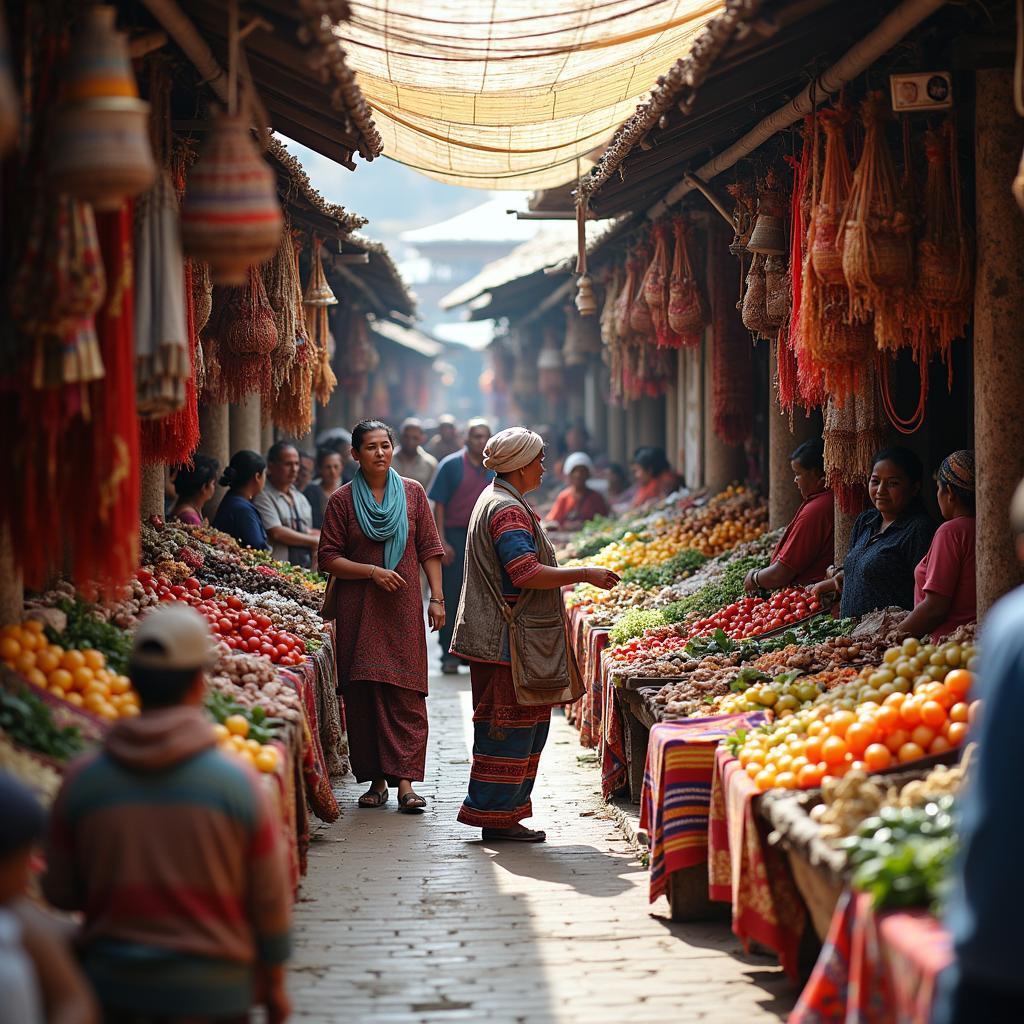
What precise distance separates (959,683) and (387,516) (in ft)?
11.0

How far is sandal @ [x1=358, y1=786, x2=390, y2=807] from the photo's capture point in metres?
7.69

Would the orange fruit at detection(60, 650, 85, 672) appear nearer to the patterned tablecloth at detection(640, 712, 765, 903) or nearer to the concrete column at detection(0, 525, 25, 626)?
the concrete column at detection(0, 525, 25, 626)

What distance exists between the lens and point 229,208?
4148 mm

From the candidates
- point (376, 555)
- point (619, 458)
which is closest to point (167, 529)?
point (376, 555)

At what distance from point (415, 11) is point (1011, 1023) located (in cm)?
505

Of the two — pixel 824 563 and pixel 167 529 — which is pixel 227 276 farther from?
pixel 824 563

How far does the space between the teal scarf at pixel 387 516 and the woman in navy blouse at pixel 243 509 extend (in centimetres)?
240

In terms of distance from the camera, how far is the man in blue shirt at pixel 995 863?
2830 mm

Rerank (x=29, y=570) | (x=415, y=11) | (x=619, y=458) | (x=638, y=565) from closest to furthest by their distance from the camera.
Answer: (x=29, y=570) → (x=415, y=11) → (x=638, y=565) → (x=619, y=458)

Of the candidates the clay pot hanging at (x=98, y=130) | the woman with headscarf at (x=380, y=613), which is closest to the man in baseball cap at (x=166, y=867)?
the clay pot hanging at (x=98, y=130)

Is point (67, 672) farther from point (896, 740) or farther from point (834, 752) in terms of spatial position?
point (896, 740)

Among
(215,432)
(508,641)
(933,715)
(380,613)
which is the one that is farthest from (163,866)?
(215,432)

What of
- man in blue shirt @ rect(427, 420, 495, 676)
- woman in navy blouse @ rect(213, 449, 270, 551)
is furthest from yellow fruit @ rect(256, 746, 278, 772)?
man in blue shirt @ rect(427, 420, 495, 676)

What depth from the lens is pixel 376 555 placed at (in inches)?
295
